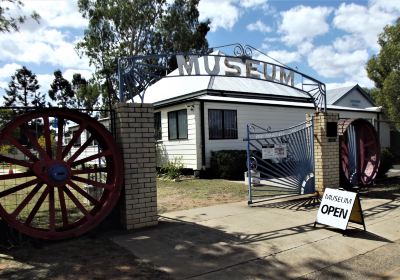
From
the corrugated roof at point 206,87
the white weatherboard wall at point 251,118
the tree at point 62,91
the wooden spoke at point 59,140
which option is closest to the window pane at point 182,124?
the white weatherboard wall at point 251,118

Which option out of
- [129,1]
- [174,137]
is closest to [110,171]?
[174,137]

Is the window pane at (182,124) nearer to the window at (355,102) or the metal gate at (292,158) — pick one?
the metal gate at (292,158)

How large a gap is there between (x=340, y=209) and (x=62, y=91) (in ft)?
193

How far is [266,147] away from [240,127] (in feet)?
25.7

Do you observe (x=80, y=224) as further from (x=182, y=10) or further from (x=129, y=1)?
(x=182, y=10)

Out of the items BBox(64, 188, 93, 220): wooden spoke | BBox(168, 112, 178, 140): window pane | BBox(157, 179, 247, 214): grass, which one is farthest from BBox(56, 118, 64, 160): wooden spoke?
BBox(168, 112, 178, 140): window pane

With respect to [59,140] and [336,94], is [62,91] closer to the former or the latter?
[336,94]

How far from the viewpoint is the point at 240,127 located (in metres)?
17.3

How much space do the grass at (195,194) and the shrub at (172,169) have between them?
4.16 feet

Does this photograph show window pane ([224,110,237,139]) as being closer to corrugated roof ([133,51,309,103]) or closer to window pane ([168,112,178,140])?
corrugated roof ([133,51,309,103])

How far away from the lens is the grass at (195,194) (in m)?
9.52

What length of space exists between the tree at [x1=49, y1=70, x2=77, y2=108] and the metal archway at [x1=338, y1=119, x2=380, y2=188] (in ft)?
171

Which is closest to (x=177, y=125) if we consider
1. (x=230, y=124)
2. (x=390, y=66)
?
(x=230, y=124)

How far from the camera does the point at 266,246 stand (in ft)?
19.2
